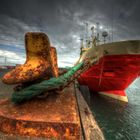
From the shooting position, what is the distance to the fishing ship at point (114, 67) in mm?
7661

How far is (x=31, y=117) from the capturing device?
5.31 ft

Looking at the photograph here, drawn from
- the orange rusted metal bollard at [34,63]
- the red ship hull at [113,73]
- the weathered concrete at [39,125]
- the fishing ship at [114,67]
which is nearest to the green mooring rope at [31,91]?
the orange rusted metal bollard at [34,63]

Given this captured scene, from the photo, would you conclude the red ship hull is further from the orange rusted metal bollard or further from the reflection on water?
the orange rusted metal bollard

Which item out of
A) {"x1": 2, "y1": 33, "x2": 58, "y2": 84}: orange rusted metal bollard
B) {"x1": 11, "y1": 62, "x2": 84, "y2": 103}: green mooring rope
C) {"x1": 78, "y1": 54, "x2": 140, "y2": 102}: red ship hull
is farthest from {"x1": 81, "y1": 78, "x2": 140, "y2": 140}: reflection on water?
{"x1": 2, "y1": 33, "x2": 58, "y2": 84}: orange rusted metal bollard

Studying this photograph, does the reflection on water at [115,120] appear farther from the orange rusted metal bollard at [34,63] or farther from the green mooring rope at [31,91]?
the orange rusted metal bollard at [34,63]

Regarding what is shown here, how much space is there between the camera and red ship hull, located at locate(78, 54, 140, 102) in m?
7.98

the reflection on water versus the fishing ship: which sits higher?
the fishing ship

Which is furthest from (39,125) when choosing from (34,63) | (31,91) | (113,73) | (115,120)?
(113,73)

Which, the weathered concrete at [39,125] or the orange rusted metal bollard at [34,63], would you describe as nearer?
the weathered concrete at [39,125]

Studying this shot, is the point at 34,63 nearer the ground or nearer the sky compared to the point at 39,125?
nearer the sky

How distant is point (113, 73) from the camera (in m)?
8.71

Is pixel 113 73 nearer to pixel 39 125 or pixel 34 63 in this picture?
pixel 34 63

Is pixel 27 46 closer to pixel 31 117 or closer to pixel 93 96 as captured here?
pixel 31 117

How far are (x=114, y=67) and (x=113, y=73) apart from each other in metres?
0.45
